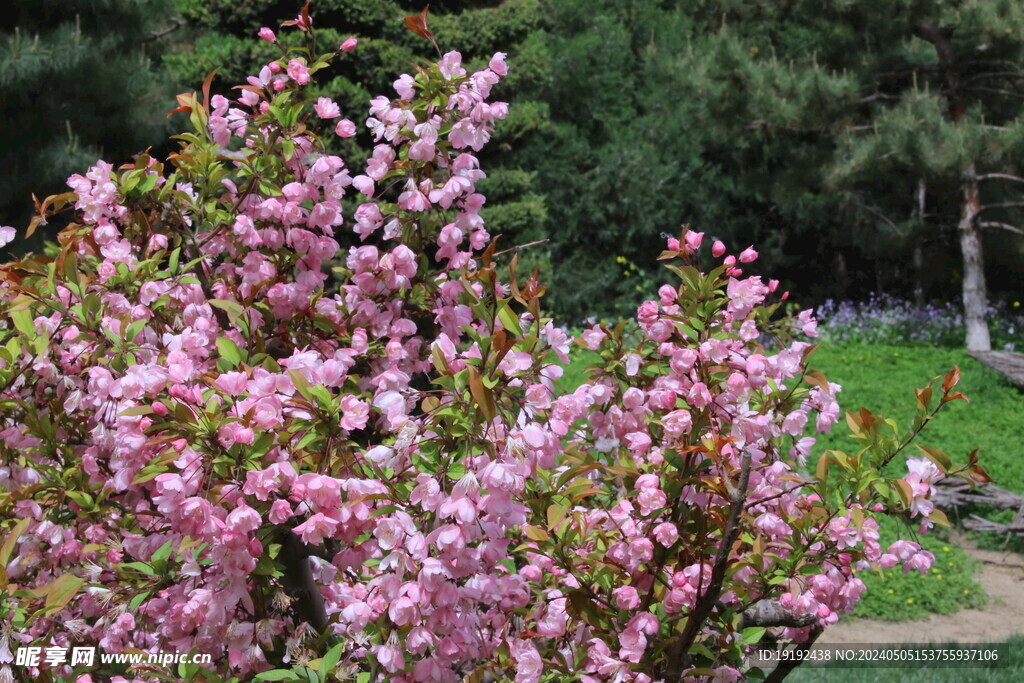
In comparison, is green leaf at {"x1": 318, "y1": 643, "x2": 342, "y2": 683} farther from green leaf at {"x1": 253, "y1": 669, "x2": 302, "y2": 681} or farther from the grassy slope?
the grassy slope

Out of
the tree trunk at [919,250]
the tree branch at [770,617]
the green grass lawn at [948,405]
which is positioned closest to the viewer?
the tree branch at [770,617]

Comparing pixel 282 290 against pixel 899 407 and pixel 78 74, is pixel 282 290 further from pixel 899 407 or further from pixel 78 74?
pixel 78 74

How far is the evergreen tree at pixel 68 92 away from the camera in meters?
7.16

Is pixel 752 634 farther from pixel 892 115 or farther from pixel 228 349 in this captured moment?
pixel 892 115

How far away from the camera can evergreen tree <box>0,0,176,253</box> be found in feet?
23.5

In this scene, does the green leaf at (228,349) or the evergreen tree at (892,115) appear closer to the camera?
the green leaf at (228,349)

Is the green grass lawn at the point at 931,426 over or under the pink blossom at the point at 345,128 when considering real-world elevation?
under

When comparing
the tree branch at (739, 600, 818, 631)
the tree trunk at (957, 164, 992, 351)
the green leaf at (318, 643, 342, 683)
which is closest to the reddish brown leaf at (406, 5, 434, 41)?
the green leaf at (318, 643, 342, 683)

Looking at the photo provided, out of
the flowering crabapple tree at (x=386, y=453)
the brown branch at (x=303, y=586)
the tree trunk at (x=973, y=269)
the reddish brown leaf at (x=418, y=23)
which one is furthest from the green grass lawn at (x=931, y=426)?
the reddish brown leaf at (x=418, y=23)

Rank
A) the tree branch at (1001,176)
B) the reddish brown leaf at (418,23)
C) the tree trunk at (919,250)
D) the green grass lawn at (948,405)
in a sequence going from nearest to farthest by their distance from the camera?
the reddish brown leaf at (418,23) < the green grass lawn at (948,405) < the tree branch at (1001,176) < the tree trunk at (919,250)

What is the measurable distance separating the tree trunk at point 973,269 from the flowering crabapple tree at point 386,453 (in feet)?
24.4

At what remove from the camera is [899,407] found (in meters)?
7.06

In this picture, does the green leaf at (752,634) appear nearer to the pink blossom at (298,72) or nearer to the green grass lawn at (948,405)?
the pink blossom at (298,72)

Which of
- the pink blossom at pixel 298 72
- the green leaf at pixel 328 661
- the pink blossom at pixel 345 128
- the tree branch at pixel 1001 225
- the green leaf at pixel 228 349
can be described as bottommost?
the tree branch at pixel 1001 225
